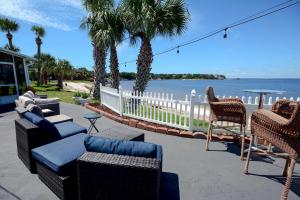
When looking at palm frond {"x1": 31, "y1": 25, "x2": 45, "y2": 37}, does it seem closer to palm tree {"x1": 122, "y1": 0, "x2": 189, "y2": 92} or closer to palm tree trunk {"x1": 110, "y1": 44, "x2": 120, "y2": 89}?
palm tree trunk {"x1": 110, "y1": 44, "x2": 120, "y2": 89}

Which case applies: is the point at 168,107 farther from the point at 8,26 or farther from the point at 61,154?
the point at 8,26

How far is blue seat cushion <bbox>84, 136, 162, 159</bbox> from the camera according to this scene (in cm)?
216

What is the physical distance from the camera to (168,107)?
5996 mm

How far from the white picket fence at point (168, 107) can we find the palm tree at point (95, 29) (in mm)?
4273

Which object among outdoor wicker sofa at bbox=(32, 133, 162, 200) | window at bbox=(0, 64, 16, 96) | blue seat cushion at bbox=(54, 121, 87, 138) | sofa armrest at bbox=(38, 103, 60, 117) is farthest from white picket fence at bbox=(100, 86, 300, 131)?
window at bbox=(0, 64, 16, 96)

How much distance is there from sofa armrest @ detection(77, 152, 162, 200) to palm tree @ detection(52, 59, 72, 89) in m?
26.3

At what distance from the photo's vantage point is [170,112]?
5938 millimetres

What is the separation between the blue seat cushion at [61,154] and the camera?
247 centimetres

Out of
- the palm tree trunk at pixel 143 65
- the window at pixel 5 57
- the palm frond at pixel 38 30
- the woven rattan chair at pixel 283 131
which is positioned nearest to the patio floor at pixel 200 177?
the woven rattan chair at pixel 283 131

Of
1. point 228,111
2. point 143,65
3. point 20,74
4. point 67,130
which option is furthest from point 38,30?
point 228,111

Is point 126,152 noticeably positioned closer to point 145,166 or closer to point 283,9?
point 145,166

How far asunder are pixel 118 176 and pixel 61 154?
3.58 feet

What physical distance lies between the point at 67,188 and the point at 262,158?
358 centimetres

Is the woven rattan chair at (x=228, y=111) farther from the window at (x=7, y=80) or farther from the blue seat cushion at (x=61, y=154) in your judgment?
the window at (x=7, y=80)
